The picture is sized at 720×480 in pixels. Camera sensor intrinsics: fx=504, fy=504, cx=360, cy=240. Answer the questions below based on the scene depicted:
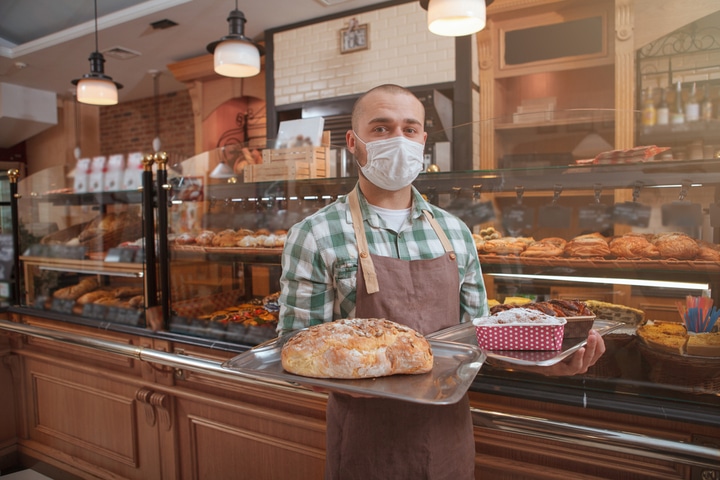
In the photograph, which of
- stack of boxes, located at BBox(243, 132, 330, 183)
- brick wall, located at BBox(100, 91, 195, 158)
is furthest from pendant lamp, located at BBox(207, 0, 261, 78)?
brick wall, located at BBox(100, 91, 195, 158)

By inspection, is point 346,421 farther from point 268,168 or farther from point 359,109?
point 268,168

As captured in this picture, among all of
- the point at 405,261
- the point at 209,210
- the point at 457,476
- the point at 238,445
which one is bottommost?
the point at 238,445

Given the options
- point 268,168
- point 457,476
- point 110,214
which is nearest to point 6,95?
point 110,214

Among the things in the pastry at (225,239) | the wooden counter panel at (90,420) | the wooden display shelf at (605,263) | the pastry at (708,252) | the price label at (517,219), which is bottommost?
the wooden counter panel at (90,420)

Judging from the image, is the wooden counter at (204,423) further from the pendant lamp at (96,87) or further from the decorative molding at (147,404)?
the pendant lamp at (96,87)

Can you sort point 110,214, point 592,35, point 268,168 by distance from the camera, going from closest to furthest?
point 268,168
point 110,214
point 592,35

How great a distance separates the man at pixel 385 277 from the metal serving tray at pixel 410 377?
0.17m

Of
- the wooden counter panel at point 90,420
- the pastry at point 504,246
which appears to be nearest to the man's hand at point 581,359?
the pastry at point 504,246

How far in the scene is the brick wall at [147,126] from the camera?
804 cm

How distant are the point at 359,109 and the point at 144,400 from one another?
2.07 m

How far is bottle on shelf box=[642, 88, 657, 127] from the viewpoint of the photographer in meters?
3.91

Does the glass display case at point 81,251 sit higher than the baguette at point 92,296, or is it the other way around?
the glass display case at point 81,251

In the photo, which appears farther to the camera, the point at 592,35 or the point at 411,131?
the point at 592,35

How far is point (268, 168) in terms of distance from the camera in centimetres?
264
